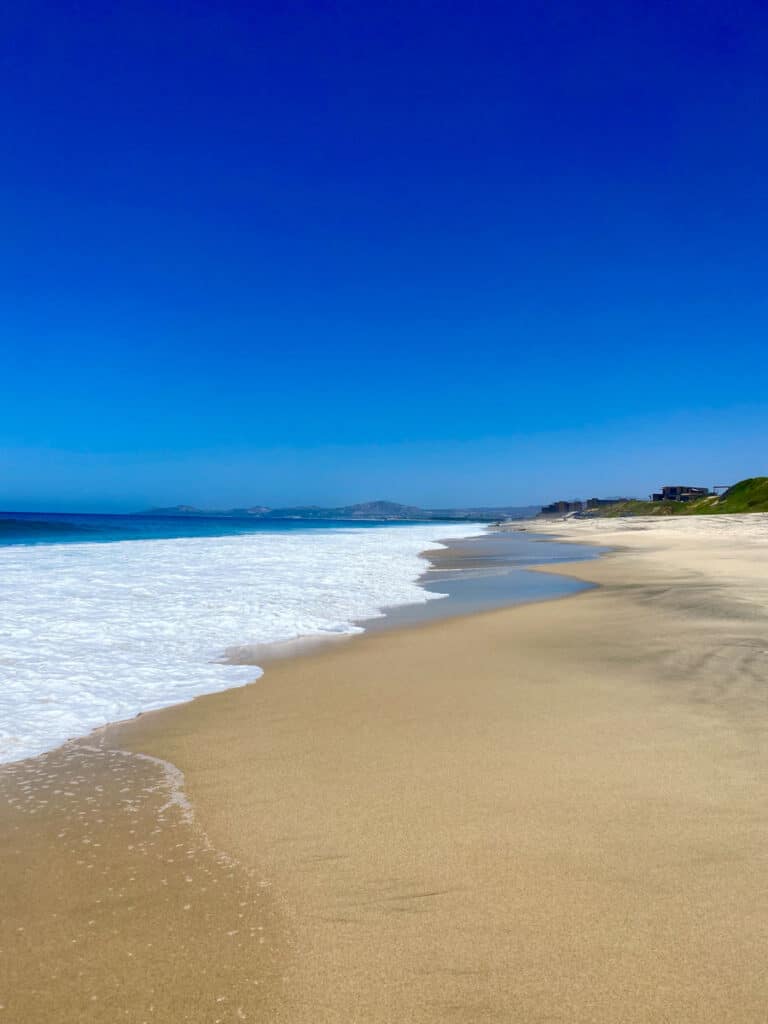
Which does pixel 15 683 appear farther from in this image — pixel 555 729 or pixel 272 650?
pixel 555 729

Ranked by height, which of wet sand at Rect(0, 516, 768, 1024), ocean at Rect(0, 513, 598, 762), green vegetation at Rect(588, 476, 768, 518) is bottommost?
wet sand at Rect(0, 516, 768, 1024)

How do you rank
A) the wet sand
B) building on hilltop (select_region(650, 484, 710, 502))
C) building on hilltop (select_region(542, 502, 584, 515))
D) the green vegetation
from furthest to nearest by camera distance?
building on hilltop (select_region(542, 502, 584, 515))
building on hilltop (select_region(650, 484, 710, 502))
the green vegetation
the wet sand

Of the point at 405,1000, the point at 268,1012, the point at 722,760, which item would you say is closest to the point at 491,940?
the point at 405,1000

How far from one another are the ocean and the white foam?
19 millimetres

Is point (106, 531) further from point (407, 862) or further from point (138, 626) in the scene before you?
point (407, 862)

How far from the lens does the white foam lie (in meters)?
5.73

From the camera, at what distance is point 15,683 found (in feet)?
20.6

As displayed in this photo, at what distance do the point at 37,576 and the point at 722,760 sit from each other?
649 inches

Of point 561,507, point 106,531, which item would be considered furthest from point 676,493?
point 106,531

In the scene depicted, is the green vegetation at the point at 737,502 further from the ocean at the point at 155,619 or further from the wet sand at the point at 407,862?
the wet sand at the point at 407,862

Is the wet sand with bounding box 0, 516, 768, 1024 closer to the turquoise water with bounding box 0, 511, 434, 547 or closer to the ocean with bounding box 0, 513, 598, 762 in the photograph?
the ocean with bounding box 0, 513, 598, 762

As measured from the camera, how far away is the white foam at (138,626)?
573 cm

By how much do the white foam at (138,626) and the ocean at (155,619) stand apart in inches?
0.8

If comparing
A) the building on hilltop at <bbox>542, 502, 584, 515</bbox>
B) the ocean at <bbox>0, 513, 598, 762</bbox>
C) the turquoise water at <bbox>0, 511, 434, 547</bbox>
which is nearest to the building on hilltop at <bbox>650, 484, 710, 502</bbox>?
the building on hilltop at <bbox>542, 502, 584, 515</bbox>
